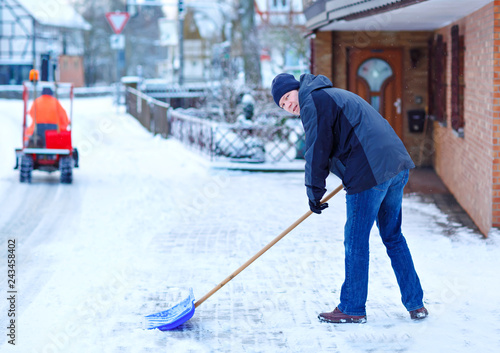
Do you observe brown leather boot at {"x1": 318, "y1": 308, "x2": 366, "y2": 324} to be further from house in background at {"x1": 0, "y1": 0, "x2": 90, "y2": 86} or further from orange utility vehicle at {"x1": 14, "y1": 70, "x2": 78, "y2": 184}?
house in background at {"x1": 0, "y1": 0, "x2": 90, "y2": 86}

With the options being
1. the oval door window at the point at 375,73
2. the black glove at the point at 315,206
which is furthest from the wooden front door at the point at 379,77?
the black glove at the point at 315,206

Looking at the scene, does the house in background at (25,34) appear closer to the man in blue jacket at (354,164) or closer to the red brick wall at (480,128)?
the red brick wall at (480,128)

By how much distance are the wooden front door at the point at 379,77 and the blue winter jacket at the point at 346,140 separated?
28.5 feet

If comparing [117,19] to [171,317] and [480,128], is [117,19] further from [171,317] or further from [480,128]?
[171,317]

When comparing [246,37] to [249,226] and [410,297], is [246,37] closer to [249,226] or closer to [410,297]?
[249,226]

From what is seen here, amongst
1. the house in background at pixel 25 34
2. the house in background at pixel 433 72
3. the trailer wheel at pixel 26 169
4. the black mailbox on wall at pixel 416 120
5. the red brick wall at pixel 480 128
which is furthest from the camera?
the house in background at pixel 25 34

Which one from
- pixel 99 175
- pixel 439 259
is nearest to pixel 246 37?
pixel 99 175

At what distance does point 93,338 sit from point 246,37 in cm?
2645

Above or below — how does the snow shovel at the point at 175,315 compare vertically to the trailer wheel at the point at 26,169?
below

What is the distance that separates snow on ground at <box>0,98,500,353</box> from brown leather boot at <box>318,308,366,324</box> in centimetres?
5

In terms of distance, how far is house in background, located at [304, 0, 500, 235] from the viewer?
308 inches

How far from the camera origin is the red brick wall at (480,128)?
295 inches

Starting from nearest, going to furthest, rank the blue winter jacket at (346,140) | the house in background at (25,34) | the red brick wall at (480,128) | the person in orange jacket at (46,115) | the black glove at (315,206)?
1. the blue winter jacket at (346,140)
2. the black glove at (315,206)
3. the red brick wall at (480,128)
4. the person in orange jacket at (46,115)
5. the house in background at (25,34)

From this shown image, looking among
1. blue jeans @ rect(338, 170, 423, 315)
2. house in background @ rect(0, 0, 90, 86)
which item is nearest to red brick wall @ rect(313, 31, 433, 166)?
blue jeans @ rect(338, 170, 423, 315)
